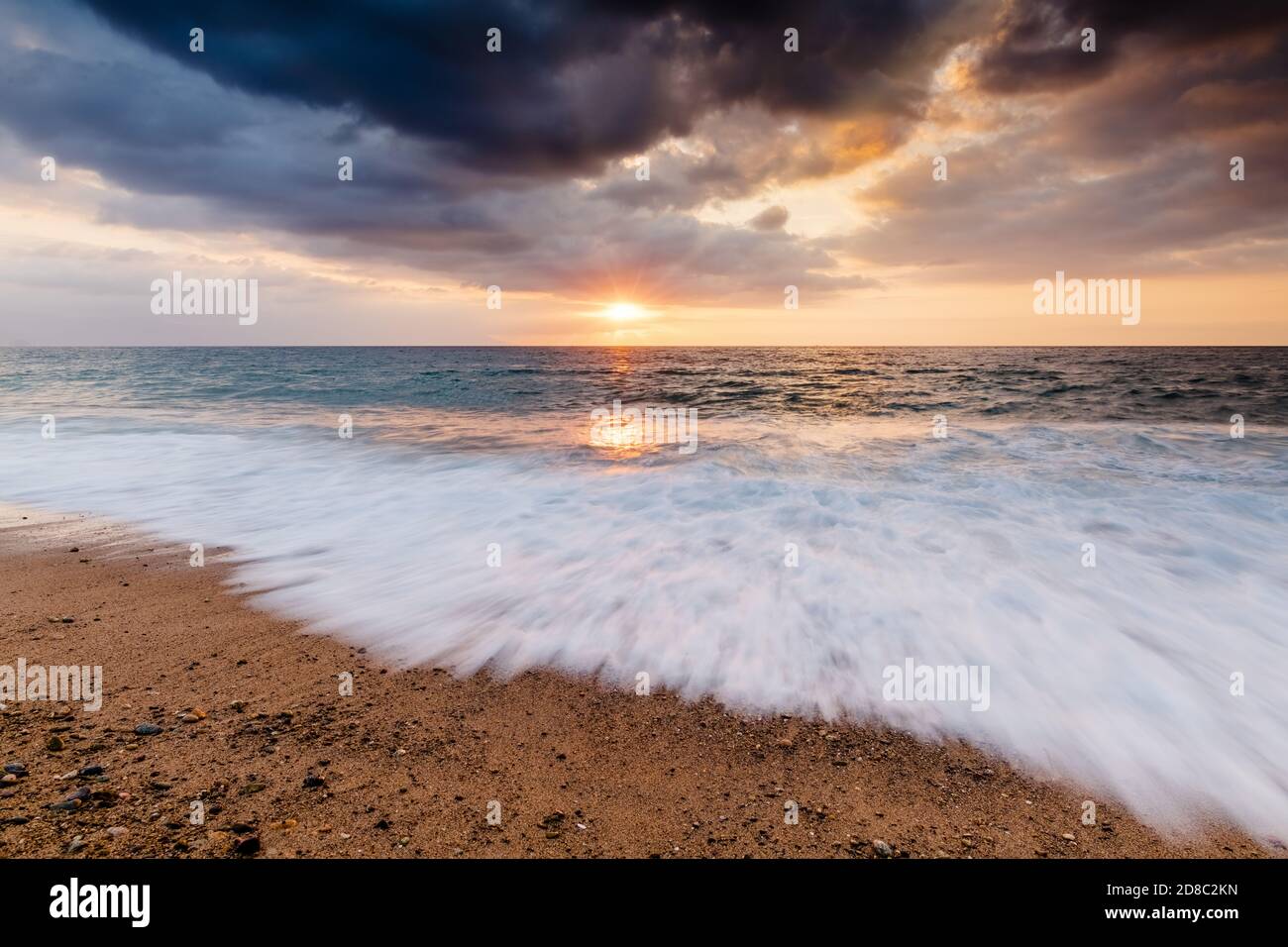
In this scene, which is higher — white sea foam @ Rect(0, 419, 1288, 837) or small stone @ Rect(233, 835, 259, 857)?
white sea foam @ Rect(0, 419, 1288, 837)

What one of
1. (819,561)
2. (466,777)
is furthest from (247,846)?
(819,561)

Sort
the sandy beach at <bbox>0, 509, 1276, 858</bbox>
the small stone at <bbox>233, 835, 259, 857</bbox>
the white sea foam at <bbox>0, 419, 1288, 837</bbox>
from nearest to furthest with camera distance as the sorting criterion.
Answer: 1. the small stone at <bbox>233, 835, 259, 857</bbox>
2. the sandy beach at <bbox>0, 509, 1276, 858</bbox>
3. the white sea foam at <bbox>0, 419, 1288, 837</bbox>

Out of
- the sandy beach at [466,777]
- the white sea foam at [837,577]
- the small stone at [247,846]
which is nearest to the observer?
the small stone at [247,846]

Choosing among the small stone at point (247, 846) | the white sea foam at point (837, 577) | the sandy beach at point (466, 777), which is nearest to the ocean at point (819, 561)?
the white sea foam at point (837, 577)

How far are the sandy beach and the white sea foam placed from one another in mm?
406

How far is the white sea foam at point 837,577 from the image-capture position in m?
4.15

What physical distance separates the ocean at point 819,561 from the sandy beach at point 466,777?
0.36 metres

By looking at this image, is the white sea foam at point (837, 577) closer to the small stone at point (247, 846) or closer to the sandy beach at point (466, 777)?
the sandy beach at point (466, 777)

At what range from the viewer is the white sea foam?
415 centimetres

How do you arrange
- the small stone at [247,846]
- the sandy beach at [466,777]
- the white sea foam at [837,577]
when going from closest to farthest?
the small stone at [247,846] < the sandy beach at [466,777] < the white sea foam at [837,577]

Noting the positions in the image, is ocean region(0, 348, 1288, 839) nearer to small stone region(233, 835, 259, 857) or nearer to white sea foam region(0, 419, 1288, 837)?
white sea foam region(0, 419, 1288, 837)

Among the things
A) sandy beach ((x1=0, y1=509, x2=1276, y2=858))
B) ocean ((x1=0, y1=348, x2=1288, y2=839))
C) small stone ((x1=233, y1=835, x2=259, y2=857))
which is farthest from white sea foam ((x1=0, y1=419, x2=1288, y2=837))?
small stone ((x1=233, y1=835, x2=259, y2=857))

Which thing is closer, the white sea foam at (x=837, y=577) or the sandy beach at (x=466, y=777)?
the sandy beach at (x=466, y=777)
